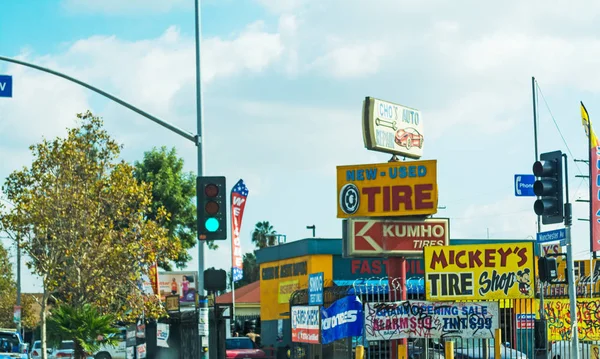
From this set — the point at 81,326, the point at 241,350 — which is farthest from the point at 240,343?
the point at 81,326

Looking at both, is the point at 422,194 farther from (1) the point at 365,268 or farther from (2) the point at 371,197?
(1) the point at 365,268

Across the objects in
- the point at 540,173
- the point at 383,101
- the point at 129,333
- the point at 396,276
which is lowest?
the point at 129,333

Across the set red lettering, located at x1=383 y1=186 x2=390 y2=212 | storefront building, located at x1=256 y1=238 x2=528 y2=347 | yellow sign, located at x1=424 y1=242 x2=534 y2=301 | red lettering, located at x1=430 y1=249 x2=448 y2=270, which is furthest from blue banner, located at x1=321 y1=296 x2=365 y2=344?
storefront building, located at x1=256 y1=238 x2=528 y2=347

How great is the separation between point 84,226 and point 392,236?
57.9ft

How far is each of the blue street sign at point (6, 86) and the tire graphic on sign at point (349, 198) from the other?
803cm

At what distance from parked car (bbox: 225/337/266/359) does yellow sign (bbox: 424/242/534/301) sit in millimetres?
17392

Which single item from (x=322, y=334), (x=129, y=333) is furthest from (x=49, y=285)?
(x=322, y=334)

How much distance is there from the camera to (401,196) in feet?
71.4

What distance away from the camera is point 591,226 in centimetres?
2442

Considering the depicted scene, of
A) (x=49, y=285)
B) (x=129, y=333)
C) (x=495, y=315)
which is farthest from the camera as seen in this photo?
(x=49, y=285)

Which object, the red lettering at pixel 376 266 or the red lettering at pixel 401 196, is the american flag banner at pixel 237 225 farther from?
the red lettering at pixel 401 196

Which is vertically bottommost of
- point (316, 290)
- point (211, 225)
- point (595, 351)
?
point (595, 351)

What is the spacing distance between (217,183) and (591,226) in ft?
35.6

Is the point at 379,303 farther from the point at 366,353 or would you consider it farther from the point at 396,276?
the point at 396,276
